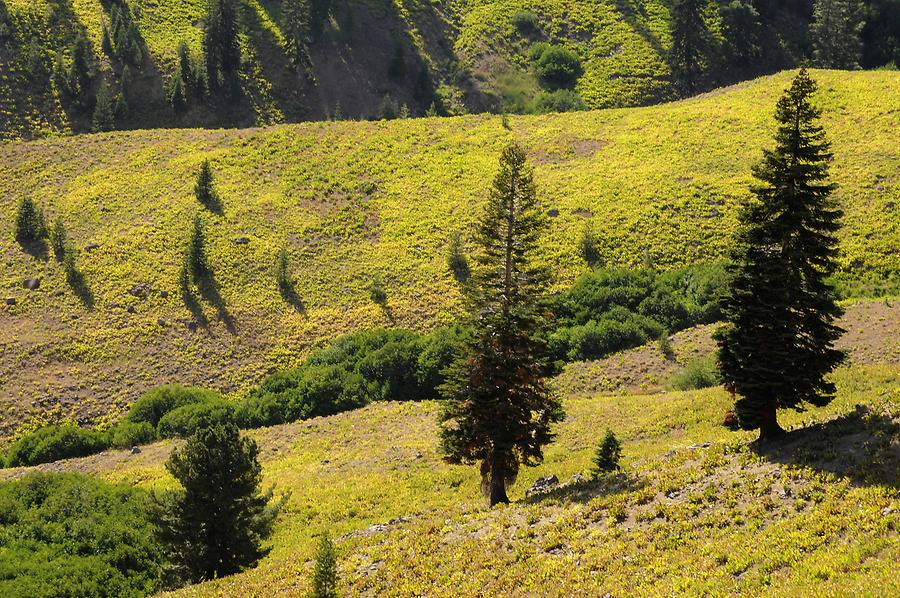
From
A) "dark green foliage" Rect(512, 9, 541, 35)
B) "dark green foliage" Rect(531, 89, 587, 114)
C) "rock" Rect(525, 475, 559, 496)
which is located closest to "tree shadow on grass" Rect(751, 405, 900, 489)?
"rock" Rect(525, 475, 559, 496)

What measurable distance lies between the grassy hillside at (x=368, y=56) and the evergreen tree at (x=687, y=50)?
2310 mm

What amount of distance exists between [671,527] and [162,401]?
41.4m

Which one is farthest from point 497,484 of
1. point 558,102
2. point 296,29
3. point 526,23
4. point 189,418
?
point 526,23

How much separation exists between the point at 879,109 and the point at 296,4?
82762 millimetres

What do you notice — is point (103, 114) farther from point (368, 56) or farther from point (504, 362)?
point (504, 362)

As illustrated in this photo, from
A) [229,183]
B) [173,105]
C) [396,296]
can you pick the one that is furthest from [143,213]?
[173,105]

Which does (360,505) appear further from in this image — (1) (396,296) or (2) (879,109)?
(2) (879,109)

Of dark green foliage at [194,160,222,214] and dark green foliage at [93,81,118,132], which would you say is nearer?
dark green foliage at [194,160,222,214]

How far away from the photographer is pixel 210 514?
1085 inches

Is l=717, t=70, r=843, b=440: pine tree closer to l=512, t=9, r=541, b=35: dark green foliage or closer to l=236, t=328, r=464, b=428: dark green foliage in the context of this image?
l=236, t=328, r=464, b=428: dark green foliage

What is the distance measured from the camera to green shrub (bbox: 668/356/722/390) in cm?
4397

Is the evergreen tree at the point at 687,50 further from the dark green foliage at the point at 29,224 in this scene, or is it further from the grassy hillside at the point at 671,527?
the dark green foliage at the point at 29,224

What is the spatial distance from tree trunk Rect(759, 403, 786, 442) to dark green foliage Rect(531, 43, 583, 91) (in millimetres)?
96840

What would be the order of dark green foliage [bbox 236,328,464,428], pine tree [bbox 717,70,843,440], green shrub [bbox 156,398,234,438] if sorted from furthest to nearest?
dark green foliage [bbox 236,328,464,428] → green shrub [bbox 156,398,234,438] → pine tree [bbox 717,70,843,440]
